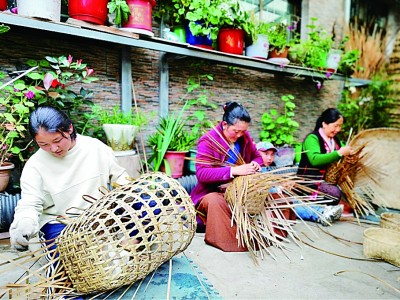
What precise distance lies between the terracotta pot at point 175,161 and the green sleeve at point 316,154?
120 cm

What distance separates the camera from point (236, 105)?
2211mm

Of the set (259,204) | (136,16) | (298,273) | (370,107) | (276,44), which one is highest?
(276,44)

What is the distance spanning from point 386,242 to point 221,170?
1.22 metres

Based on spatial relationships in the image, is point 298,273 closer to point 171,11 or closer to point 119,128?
point 119,128

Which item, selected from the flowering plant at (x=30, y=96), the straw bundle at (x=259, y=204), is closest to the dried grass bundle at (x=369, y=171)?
the straw bundle at (x=259, y=204)

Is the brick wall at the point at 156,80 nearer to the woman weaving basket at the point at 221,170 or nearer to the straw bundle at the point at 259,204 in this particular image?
the woman weaving basket at the point at 221,170

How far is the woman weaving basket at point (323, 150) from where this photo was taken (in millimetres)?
2810

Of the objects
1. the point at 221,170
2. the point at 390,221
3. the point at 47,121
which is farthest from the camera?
the point at 390,221

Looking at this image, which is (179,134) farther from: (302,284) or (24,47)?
(302,284)

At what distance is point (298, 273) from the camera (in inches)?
72.5

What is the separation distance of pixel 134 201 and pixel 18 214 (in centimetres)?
57

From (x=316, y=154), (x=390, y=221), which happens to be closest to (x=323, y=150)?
(x=316, y=154)

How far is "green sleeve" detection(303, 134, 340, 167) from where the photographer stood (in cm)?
275

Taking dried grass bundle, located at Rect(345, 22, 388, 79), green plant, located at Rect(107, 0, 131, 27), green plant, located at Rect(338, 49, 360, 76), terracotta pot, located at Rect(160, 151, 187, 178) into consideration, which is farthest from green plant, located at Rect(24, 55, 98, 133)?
dried grass bundle, located at Rect(345, 22, 388, 79)
